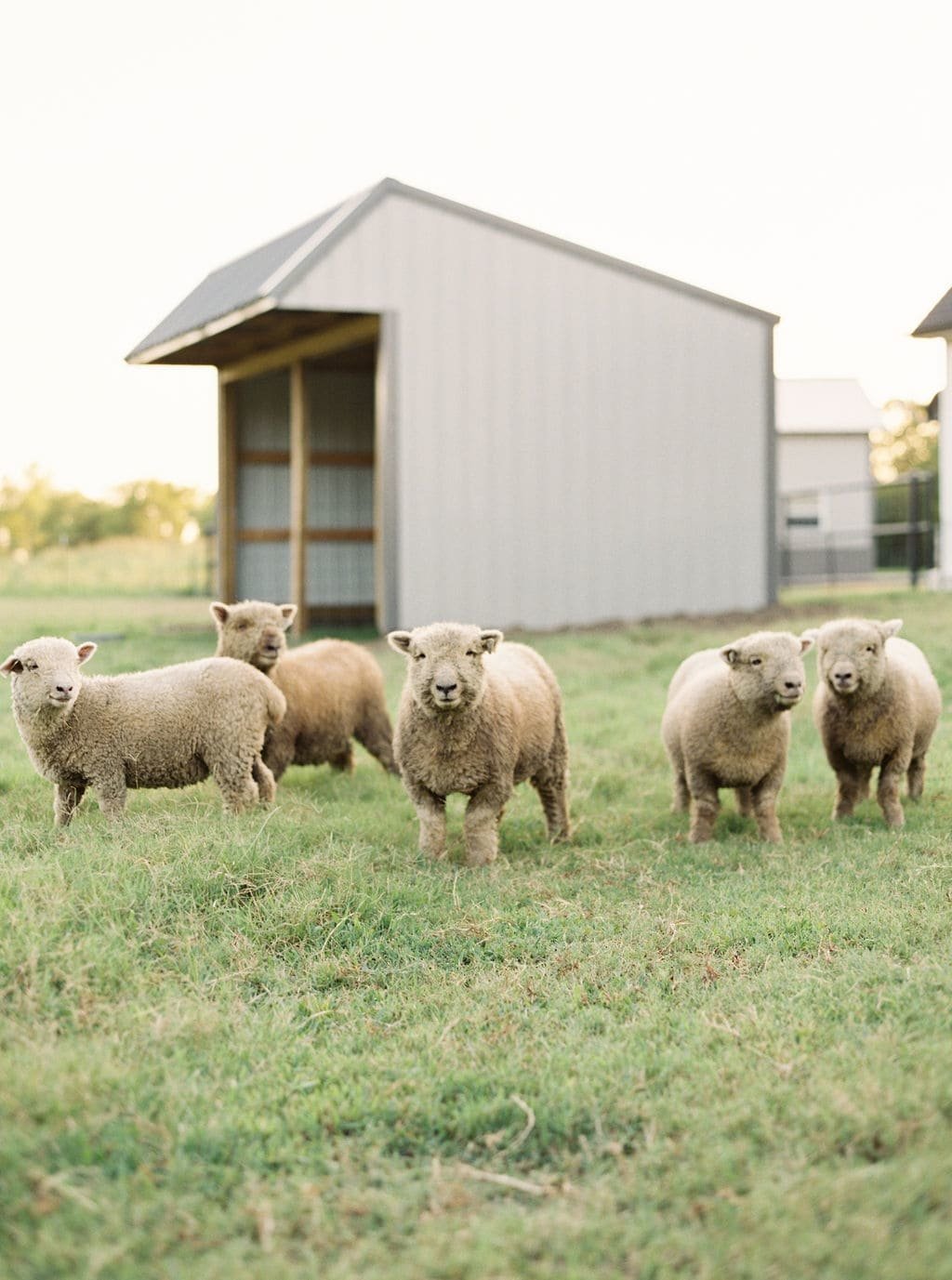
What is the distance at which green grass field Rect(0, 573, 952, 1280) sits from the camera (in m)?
3.46

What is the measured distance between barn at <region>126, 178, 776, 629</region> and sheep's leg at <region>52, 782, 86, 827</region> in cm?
990

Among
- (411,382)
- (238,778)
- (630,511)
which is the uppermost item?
(411,382)

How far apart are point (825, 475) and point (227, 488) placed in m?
20.6

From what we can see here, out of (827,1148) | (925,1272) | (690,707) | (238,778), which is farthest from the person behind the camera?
(690,707)

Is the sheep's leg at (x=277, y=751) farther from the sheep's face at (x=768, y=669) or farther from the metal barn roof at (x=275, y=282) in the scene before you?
the metal barn roof at (x=275, y=282)

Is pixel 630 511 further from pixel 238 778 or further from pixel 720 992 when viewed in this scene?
pixel 720 992

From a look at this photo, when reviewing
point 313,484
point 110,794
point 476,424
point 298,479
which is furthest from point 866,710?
point 313,484

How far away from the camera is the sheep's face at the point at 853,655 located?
768 centimetres

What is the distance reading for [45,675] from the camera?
688 centimetres

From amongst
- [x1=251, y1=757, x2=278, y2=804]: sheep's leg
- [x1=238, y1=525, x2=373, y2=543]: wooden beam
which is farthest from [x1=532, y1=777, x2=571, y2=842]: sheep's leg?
[x1=238, y1=525, x2=373, y2=543]: wooden beam

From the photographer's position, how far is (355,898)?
5.99 m

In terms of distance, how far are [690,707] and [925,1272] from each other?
15.9 ft

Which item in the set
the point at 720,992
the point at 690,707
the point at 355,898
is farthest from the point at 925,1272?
the point at 690,707

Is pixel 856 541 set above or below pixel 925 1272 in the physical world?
above
